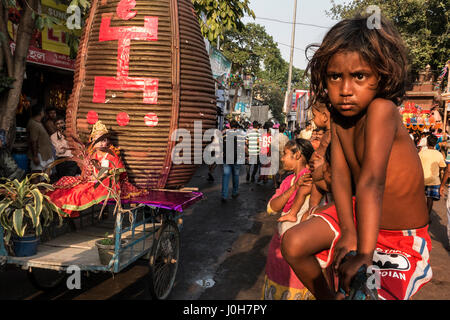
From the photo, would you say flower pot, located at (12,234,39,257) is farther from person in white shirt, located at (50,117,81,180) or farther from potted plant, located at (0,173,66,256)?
person in white shirt, located at (50,117,81,180)

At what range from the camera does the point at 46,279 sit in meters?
4.46

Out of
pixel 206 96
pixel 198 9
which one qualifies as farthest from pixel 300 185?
pixel 198 9

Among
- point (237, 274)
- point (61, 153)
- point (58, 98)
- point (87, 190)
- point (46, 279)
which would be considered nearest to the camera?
point (87, 190)

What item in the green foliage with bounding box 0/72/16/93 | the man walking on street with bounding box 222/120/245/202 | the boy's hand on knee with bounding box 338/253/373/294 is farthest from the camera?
the man walking on street with bounding box 222/120/245/202

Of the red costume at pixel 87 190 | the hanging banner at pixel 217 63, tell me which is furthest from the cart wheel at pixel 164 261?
the hanging banner at pixel 217 63

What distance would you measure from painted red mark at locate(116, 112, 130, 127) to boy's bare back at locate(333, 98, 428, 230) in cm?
281

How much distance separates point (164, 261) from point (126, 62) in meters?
2.18

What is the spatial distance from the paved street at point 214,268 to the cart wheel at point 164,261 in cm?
21

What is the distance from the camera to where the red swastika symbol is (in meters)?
4.10

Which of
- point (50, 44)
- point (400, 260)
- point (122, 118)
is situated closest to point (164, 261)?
point (122, 118)

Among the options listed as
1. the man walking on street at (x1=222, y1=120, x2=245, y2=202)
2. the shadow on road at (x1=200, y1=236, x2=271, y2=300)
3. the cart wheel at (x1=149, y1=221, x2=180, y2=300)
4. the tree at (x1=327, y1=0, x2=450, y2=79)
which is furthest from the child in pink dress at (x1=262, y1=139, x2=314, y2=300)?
the tree at (x1=327, y1=0, x2=450, y2=79)

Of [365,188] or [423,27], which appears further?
[423,27]

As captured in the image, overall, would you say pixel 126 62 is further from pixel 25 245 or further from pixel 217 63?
pixel 217 63

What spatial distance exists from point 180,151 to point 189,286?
5.19ft
